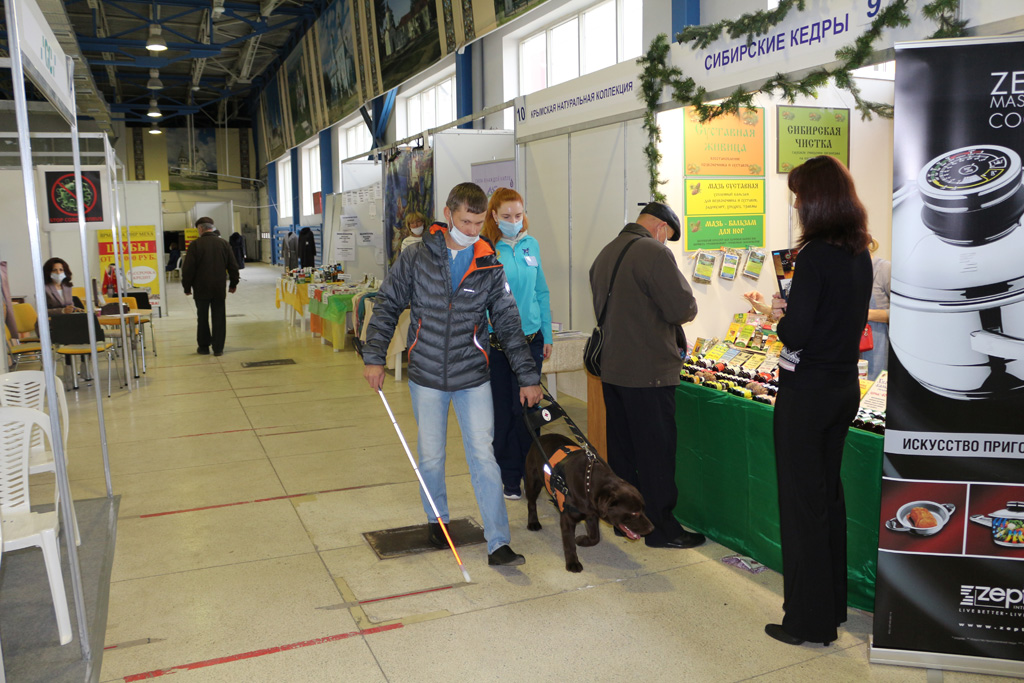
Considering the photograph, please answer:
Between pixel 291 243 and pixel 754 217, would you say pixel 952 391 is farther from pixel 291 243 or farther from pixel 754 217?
pixel 291 243

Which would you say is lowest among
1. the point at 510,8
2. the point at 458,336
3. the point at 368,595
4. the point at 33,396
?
the point at 368,595

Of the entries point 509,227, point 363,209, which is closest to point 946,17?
point 509,227

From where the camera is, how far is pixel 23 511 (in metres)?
3.00

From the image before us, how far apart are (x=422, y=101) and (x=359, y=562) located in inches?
453

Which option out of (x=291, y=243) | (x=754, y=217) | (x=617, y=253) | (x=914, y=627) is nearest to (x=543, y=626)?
(x=914, y=627)

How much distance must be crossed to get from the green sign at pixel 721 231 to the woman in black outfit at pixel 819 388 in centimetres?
204

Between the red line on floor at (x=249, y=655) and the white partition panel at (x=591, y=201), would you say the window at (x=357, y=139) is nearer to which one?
the white partition panel at (x=591, y=201)

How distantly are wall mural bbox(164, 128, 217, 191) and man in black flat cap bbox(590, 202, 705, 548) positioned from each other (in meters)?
31.5

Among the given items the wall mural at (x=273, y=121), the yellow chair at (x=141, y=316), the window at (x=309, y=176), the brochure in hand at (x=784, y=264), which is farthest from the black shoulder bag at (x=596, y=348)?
the window at (x=309, y=176)

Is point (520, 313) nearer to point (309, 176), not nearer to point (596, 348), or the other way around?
point (596, 348)

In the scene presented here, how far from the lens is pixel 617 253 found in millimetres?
3564

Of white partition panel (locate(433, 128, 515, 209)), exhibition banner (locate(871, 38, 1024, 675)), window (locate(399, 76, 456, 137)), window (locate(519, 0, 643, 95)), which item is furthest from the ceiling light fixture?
exhibition banner (locate(871, 38, 1024, 675))

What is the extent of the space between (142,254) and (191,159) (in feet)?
Result: 66.0

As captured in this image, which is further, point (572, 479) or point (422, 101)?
point (422, 101)
